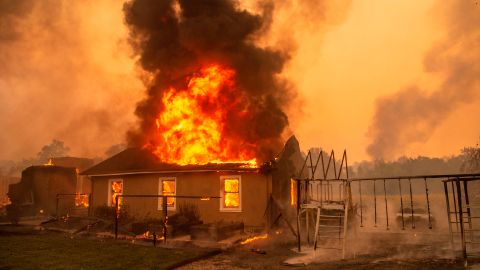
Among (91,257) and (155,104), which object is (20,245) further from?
(155,104)

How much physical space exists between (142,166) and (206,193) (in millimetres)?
4760

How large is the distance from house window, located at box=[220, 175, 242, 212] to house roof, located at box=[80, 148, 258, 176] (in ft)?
2.49

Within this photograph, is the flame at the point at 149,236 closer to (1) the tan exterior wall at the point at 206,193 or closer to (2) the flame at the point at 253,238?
(1) the tan exterior wall at the point at 206,193

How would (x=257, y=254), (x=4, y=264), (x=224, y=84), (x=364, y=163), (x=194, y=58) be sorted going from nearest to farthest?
1. (x=4, y=264)
2. (x=257, y=254)
3. (x=224, y=84)
4. (x=194, y=58)
5. (x=364, y=163)

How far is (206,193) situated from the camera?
717 inches

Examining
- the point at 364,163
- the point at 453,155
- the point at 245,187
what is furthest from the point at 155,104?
the point at 364,163

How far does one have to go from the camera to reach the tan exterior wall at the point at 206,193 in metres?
17.0

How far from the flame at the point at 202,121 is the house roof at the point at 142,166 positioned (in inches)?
29.1

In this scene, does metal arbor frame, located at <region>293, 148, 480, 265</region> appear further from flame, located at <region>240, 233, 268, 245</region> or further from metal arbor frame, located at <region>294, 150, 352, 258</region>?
flame, located at <region>240, 233, 268, 245</region>

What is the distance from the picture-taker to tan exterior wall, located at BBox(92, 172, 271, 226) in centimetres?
1703

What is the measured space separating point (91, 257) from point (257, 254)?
5241 mm

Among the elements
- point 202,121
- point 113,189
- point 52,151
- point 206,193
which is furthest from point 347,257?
point 52,151

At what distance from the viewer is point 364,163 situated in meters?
149

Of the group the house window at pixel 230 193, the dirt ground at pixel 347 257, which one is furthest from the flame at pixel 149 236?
the dirt ground at pixel 347 257
